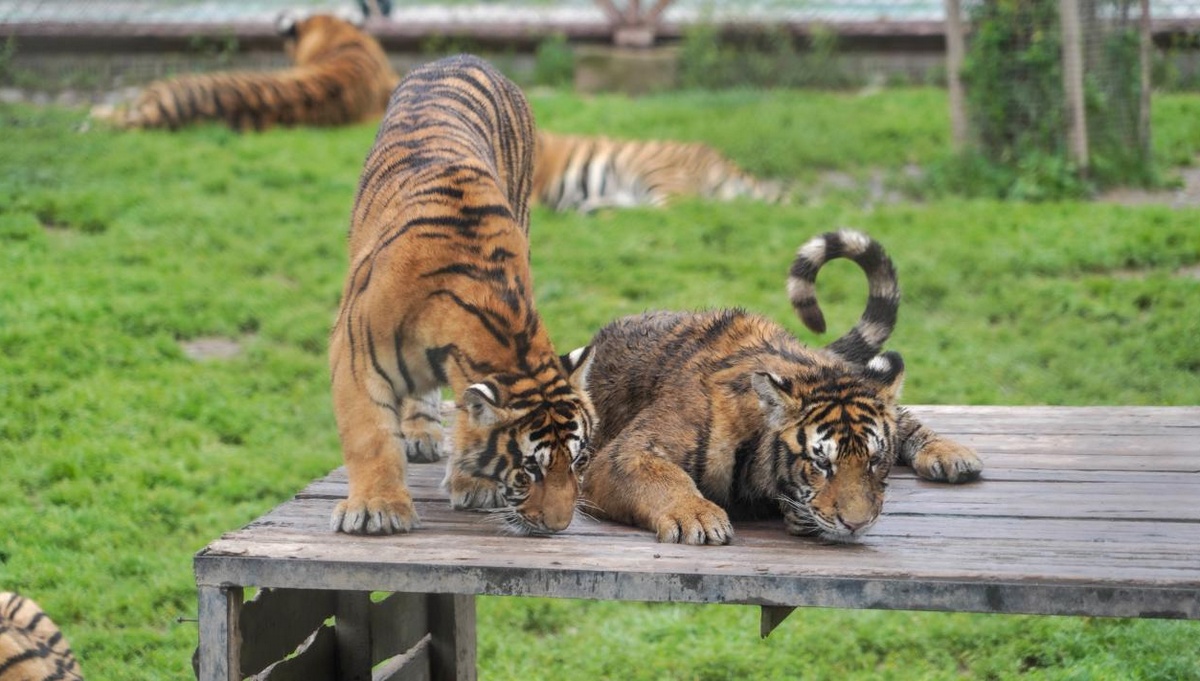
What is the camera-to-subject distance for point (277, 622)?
362 cm

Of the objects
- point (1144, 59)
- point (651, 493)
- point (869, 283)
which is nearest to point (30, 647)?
point (651, 493)

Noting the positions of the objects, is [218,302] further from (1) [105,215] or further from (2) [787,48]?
(2) [787,48]

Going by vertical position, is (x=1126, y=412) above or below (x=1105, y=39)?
below

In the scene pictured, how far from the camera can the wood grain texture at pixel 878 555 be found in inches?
116

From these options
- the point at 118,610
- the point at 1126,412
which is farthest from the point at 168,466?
the point at 1126,412

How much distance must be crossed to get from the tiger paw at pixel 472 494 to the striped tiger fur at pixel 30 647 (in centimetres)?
127

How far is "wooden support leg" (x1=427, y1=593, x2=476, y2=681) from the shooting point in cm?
434

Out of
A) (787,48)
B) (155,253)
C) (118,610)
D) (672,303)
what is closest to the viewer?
(118,610)

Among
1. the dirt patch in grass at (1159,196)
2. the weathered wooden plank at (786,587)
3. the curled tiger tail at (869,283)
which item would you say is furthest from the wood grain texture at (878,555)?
the dirt patch in grass at (1159,196)

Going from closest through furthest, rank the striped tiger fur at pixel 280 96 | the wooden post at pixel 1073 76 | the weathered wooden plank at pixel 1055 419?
the weathered wooden plank at pixel 1055 419 < the wooden post at pixel 1073 76 < the striped tiger fur at pixel 280 96

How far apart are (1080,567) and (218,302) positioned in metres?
5.35

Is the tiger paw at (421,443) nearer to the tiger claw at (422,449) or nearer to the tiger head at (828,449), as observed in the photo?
the tiger claw at (422,449)

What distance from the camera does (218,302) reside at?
7.52m

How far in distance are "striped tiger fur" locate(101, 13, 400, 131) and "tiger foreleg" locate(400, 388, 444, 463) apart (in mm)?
6299
